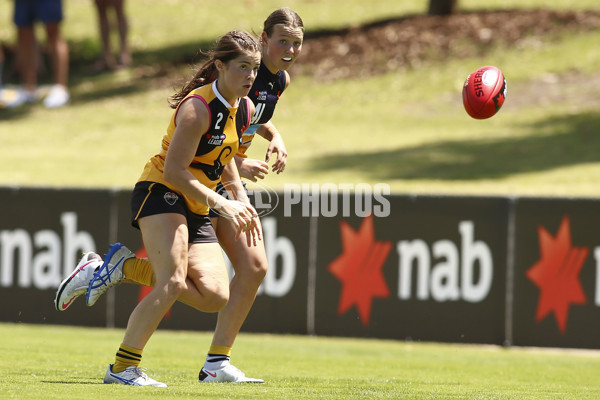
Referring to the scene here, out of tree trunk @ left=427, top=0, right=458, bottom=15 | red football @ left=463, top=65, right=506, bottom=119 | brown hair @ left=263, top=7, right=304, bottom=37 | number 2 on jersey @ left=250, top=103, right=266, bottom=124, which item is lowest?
number 2 on jersey @ left=250, top=103, right=266, bottom=124

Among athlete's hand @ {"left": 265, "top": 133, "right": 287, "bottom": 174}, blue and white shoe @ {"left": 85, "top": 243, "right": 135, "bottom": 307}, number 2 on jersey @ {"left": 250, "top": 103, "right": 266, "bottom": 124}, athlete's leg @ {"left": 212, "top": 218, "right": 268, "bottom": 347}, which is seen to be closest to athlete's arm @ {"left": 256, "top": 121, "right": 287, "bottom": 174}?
athlete's hand @ {"left": 265, "top": 133, "right": 287, "bottom": 174}

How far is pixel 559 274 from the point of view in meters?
11.1

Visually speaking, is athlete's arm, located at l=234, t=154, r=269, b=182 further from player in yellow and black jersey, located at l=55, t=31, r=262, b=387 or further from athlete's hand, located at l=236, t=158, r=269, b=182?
player in yellow and black jersey, located at l=55, t=31, r=262, b=387

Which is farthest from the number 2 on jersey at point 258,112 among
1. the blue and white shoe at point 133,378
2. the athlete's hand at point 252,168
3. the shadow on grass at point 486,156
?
the shadow on grass at point 486,156

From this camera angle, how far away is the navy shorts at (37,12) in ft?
67.3

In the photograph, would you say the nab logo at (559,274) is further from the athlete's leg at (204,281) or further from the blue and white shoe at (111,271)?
the blue and white shoe at (111,271)

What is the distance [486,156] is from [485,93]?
10.2 metres

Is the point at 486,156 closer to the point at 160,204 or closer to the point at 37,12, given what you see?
the point at 37,12

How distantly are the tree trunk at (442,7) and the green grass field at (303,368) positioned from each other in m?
14.5

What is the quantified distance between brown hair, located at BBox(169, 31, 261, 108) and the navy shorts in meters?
15.1

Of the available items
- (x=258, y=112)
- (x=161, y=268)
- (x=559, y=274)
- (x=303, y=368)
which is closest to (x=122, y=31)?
(x=559, y=274)

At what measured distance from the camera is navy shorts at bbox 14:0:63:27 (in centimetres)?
2052

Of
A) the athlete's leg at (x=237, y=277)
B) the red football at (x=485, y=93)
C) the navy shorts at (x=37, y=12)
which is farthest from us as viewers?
the navy shorts at (x=37, y=12)

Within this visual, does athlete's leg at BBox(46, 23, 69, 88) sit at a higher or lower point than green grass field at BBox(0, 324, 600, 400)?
higher
